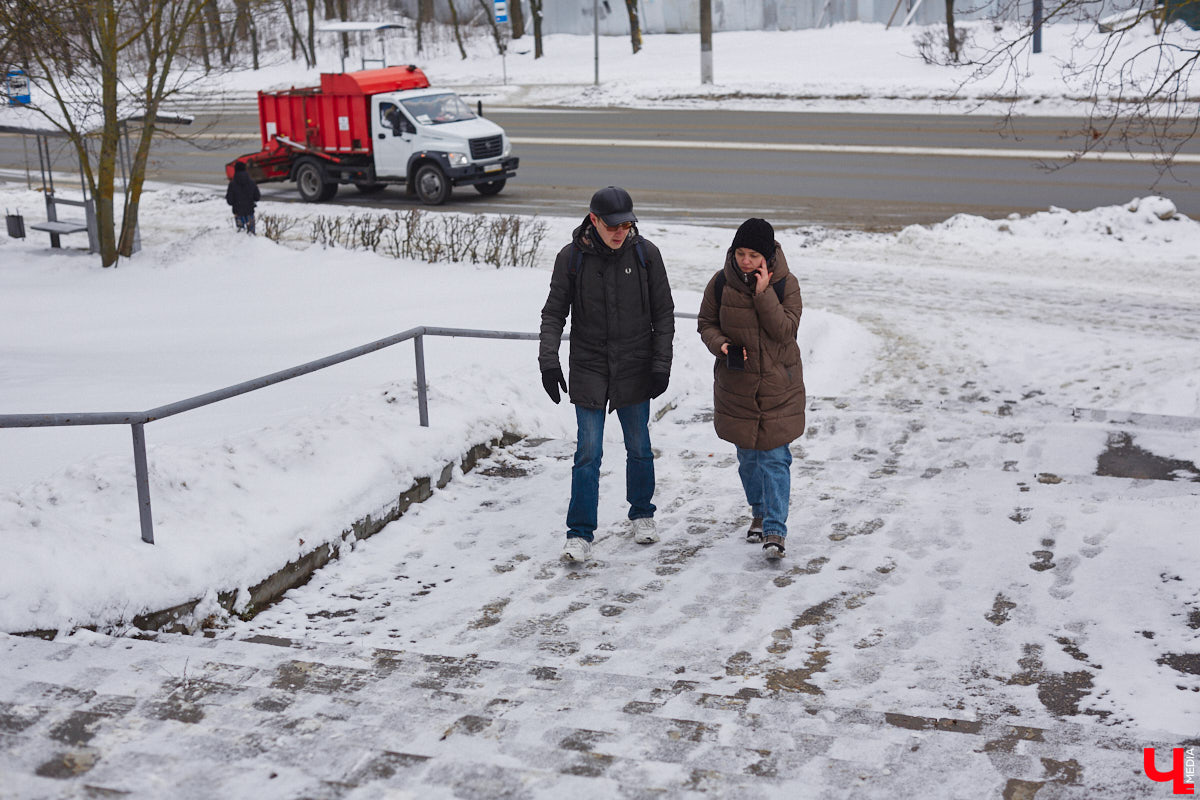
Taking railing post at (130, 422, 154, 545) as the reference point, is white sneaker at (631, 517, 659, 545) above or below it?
below

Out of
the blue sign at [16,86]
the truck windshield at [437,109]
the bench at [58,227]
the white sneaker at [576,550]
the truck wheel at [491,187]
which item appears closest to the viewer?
the white sneaker at [576,550]

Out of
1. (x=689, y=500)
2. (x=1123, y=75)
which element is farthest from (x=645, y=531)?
(x=1123, y=75)

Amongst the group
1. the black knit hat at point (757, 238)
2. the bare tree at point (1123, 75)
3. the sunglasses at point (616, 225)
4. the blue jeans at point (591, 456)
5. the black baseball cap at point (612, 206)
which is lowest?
the blue jeans at point (591, 456)

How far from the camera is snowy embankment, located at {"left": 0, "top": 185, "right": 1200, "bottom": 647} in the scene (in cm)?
507

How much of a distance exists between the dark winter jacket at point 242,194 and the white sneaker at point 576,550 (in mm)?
13204

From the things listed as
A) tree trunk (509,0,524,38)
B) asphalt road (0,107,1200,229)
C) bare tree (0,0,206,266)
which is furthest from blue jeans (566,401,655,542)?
tree trunk (509,0,524,38)

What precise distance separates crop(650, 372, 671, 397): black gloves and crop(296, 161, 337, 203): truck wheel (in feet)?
54.9

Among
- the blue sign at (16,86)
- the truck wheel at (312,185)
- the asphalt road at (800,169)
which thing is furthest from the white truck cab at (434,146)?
the blue sign at (16,86)

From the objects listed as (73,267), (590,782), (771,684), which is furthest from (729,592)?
(73,267)

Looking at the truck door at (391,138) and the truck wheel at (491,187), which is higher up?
the truck door at (391,138)

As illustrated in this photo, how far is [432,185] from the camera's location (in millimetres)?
20281

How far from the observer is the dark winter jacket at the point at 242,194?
17203 millimetres

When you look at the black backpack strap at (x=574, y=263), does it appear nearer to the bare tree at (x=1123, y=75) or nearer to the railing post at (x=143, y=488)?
the railing post at (x=143, y=488)

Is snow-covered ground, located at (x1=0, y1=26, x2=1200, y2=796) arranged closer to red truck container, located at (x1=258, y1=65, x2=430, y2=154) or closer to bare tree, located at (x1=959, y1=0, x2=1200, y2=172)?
bare tree, located at (x1=959, y1=0, x2=1200, y2=172)
